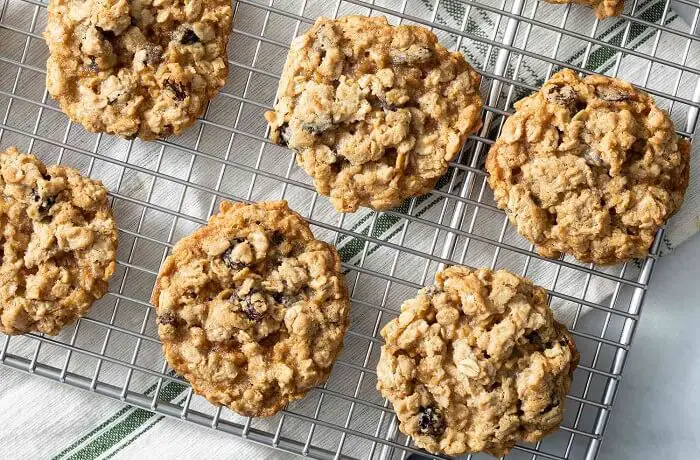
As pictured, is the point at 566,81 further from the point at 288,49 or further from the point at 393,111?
the point at 288,49

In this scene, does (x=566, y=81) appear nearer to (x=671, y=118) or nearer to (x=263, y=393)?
(x=671, y=118)

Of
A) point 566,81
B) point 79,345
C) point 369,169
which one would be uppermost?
point 566,81

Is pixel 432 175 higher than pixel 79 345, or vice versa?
pixel 432 175

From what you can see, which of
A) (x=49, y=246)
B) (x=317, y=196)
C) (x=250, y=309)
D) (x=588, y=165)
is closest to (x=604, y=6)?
(x=588, y=165)

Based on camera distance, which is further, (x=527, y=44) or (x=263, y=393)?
(x=527, y=44)

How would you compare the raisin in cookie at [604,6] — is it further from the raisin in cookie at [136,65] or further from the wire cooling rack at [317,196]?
the raisin in cookie at [136,65]

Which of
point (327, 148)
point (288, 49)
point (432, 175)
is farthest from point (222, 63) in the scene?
point (432, 175)

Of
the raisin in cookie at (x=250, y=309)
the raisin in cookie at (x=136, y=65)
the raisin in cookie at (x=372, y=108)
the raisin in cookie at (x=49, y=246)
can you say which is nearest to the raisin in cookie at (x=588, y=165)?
the raisin in cookie at (x=372, y=108)

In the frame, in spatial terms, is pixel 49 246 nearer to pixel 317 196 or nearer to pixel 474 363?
pixel 317 196
